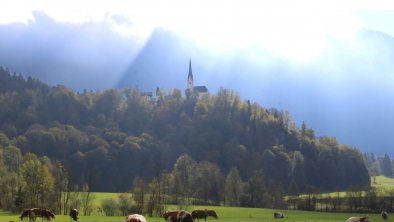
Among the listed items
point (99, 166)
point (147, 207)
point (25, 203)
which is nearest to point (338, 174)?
point (99, 166)

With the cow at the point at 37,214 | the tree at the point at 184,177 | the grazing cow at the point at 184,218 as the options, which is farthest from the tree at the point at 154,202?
the grazing cow at the point at 184,218

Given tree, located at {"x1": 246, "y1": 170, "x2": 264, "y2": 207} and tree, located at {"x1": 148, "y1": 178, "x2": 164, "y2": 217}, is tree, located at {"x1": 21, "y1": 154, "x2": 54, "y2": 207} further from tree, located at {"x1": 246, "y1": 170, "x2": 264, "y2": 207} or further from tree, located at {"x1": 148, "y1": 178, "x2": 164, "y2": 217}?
tree, located at {"x1": 246, "y1": 170, "x2": 264, "y2": 207}

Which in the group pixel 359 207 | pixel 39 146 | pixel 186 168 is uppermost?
pixel 39 146

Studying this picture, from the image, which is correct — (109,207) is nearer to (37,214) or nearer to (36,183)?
(36,183)

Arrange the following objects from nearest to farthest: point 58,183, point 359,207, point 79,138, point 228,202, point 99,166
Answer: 1. point 58,183
2. point 359,207
3. point 228,202
4. point 99,166
5. point 79,138

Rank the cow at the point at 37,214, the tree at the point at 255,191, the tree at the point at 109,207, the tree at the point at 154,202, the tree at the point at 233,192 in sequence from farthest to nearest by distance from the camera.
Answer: the tree at the point at 233,192 < the tree at the point at 255,191 < the tree at the point at 109,207 < the tree at the point at 154,202 < the cow at the point at 37,214

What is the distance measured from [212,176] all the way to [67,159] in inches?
2711

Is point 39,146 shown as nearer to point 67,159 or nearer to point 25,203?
point 67,159

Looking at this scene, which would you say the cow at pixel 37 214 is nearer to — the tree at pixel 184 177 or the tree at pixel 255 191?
the tree at pixel 184 177

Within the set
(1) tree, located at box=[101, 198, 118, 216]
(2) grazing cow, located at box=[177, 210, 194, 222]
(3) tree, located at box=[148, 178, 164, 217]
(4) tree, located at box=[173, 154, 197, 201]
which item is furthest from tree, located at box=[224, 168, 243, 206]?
(2) grazing cow, located at box=[177, 210, 194, 222]

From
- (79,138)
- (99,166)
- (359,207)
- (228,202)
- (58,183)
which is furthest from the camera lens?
(79,138)

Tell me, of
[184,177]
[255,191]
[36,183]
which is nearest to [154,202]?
[36,183]

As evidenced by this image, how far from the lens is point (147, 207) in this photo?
90812mm

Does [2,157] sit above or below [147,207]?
above
